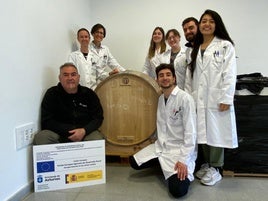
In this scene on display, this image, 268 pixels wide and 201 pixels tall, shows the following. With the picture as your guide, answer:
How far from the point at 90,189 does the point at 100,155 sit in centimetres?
27

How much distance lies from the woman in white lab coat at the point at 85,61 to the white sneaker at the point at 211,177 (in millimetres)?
1441

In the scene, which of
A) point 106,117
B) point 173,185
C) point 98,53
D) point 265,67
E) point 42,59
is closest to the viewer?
point 173,185

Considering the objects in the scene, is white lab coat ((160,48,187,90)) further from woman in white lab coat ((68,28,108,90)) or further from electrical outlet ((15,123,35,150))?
electrical outlet ((15,123,35,150))

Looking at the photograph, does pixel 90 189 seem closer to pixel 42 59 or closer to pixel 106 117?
pixel 106 117

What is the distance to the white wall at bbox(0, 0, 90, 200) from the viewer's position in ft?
5.61

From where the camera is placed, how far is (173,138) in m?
2.13

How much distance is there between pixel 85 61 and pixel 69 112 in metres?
0.71

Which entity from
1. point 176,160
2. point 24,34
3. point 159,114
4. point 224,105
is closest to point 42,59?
point 24,34

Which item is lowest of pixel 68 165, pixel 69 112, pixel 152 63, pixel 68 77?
pixel 68 165

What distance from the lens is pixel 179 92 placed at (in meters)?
2.12

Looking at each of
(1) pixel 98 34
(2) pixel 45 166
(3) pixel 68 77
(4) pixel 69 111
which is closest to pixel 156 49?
(1) pixel 98 34

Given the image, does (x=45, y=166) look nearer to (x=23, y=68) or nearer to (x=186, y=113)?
(x=23, y=68)

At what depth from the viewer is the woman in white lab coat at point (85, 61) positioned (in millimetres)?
2701

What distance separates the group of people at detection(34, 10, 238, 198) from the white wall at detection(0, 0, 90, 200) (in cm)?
18
